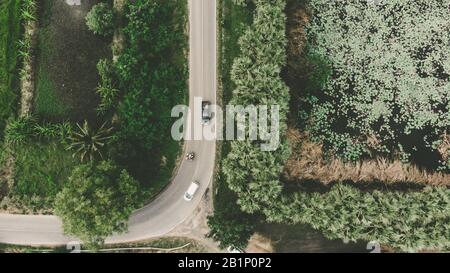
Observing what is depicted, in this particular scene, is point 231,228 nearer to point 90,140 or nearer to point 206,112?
point 206,112

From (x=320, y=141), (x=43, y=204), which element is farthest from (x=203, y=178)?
(x=43, y=204)

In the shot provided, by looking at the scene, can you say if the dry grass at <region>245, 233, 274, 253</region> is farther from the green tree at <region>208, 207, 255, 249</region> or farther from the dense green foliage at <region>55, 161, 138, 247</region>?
the dense green foliage at <region>55, 161, 138, 247</region>

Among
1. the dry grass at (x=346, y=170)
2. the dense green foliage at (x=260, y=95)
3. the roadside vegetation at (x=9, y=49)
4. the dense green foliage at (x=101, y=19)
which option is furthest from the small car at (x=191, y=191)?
the roadside vegetation at (x=9, y=49)

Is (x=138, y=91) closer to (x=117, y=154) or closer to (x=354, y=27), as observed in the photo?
(x=117, y=154)

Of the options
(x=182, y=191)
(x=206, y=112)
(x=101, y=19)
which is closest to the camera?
(x=101, y=19)

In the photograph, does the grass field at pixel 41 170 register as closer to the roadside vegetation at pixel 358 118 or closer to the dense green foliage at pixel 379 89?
the roadside vegetation at pixel 358 118

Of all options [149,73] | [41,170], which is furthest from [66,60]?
[41,170]

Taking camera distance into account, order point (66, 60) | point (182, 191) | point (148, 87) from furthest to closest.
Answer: point (66, 60), point (182, 191), point (148, 87)

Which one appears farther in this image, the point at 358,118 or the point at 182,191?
the point at 358,118

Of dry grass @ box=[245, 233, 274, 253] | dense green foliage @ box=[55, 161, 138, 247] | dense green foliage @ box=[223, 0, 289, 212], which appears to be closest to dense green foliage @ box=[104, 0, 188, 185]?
dense green foliage @ box=[55, 161, 138, 247]
